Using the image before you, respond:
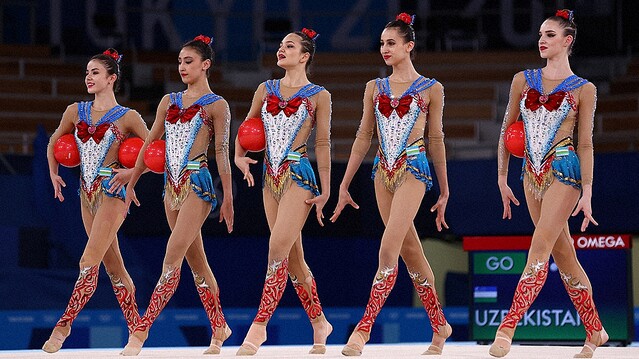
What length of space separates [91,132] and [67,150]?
6.8 inches

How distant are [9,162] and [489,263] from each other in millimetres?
4404

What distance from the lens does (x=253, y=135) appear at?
5.12 m

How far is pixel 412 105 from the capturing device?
5.01m

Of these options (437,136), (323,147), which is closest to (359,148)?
(323,147)

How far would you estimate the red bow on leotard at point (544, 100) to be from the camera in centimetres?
476

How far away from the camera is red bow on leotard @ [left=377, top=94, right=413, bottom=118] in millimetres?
4996

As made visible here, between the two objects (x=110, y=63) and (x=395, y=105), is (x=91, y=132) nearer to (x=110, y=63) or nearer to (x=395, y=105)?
(x=110, y=63)

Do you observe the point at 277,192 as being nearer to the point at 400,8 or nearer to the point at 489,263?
the point at 489,263

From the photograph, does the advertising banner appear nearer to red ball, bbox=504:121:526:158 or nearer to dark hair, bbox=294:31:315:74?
red ball, bbox=504:121:526:158

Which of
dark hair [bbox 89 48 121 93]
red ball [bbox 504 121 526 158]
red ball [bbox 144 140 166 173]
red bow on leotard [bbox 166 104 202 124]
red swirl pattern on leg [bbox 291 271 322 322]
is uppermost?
dark hair [bbox 89 48 121 93]

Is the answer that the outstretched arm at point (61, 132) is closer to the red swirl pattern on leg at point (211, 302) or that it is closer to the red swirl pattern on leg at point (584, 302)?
the red swirl pattern on leg at point (211, 302)

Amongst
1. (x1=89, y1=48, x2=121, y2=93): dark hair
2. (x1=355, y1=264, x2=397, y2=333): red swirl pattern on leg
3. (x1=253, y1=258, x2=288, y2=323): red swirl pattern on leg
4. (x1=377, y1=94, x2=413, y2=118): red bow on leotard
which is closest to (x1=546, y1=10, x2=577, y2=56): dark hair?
(x1=377, y1=94, x2=413, y2=118): red bow on leotard

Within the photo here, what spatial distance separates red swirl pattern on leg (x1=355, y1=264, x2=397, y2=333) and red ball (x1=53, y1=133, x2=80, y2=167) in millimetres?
1787

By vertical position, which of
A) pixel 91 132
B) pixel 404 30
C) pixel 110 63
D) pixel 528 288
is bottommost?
pixel 528 288
